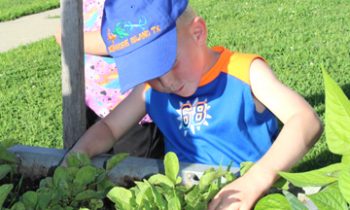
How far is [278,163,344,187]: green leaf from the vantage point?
3.74 feet

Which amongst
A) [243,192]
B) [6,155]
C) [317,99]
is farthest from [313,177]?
[317,99]

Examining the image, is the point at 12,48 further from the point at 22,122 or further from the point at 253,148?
the point at 253,148

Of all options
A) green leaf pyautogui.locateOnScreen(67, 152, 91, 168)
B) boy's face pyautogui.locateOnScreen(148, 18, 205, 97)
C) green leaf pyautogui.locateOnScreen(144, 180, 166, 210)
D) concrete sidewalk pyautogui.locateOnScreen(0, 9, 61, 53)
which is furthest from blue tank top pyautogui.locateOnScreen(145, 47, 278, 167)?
concrete sidewalk pyautogui.locateOnScreen(0, 9, 61, 53)

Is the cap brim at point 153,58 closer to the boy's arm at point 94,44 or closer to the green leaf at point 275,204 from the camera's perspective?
the green leaf at point 275,204

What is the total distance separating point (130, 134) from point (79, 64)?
1.34 ft

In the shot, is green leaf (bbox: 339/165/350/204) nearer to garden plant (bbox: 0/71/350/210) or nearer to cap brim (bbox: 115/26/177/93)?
garden plant (bbox: 0/71/350/210)

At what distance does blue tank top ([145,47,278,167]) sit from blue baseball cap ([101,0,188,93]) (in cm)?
31

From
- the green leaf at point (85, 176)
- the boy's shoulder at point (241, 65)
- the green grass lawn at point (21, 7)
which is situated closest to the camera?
the green leaf at point (85, 176)

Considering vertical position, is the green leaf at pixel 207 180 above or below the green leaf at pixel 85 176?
above

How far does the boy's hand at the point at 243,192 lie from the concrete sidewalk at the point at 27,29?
744 cm

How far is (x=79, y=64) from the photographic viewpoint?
8.84ft

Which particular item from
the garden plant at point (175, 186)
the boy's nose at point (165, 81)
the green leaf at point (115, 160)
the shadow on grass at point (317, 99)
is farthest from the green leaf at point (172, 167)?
the shadow on grass at point (317, 99)

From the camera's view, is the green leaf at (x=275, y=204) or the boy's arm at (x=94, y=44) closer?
the green leaf at (x=275, y=204)

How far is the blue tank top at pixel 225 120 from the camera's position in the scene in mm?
2122
